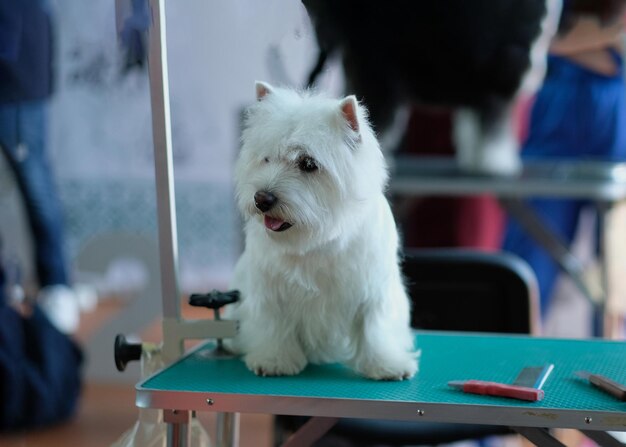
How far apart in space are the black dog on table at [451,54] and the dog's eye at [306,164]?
584 mm

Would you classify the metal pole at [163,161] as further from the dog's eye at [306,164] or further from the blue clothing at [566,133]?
the blue clothing at [566,133]

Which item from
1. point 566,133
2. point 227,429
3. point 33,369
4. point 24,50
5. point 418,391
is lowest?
point 33,369

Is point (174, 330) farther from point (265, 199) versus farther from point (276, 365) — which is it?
point (265, 199)

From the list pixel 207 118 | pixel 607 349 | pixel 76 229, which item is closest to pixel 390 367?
pixel 607 349

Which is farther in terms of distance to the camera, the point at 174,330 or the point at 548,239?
the point at 548,239

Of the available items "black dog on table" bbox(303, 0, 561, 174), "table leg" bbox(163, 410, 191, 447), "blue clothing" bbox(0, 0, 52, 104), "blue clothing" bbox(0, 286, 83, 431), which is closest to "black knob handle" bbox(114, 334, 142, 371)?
"table leg" bbox(163, 410, 191, 447)

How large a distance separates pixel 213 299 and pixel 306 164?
246 millimetres

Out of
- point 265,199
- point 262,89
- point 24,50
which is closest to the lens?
point 265,199

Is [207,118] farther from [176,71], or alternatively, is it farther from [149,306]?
[176,71]

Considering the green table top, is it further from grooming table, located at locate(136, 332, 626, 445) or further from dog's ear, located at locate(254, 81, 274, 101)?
dog's ear, located at locate(254, 81, 274, 101)

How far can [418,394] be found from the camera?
1026 mm

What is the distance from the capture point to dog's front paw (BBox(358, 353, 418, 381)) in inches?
43.3

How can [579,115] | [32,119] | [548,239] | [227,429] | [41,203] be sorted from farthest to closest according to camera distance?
1. [579,115]
2. [41,203]
3. [548,239]
4. [32,119]
5. [227,429]

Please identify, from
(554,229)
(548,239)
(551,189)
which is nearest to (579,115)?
(554,229)
